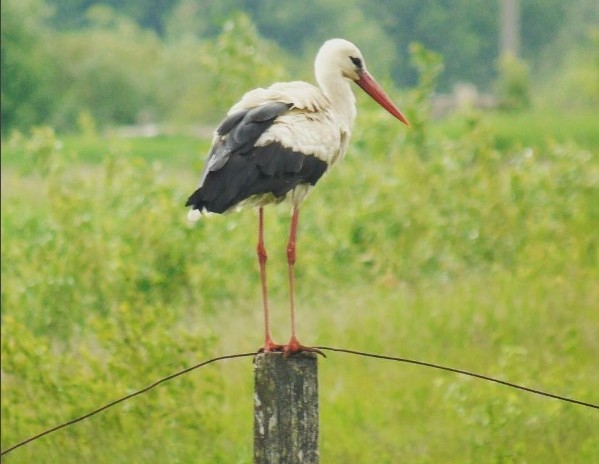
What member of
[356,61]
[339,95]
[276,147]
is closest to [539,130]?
[356,61]

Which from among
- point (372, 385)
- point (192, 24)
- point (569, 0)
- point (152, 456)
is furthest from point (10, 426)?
point (569, 0)

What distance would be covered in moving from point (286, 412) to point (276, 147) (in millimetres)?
1413

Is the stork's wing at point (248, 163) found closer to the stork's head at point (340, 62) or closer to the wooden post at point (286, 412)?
the stork's head at point (340, 62)

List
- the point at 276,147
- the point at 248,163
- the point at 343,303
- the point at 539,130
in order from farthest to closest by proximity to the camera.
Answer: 1. the point at 539,130
2. the point at 343,303
3. the point at 276,147
4. the point at 248,163

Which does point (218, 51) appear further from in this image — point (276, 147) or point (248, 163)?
point (248, 163)

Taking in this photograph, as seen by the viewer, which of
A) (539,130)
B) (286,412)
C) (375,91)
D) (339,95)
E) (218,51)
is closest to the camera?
(286,412)

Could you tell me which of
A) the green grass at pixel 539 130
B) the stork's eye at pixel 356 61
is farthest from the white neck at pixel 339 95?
the green grass at pixel 539 130

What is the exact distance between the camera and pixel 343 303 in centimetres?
1178

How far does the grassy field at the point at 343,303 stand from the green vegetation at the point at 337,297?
0.02 metres

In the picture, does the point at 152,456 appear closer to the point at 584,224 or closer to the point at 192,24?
the point at 584,224

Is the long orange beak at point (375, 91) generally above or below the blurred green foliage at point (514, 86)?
below

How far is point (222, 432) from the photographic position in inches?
352

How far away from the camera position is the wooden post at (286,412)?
5340 millimetres

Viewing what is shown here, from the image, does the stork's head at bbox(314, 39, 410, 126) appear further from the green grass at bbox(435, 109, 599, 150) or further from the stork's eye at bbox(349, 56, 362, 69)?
the green grass at bbox(435, 109, 599, 150)
